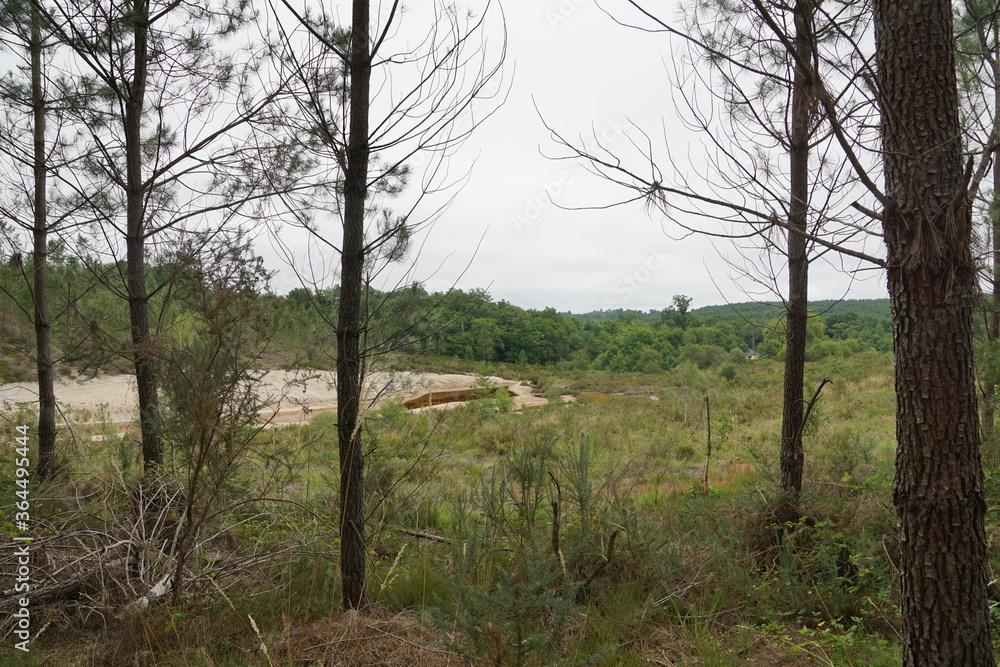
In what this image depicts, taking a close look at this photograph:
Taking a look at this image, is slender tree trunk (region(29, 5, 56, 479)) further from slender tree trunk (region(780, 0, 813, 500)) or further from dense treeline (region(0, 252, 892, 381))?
slender tree trunk (region(780, 0, 813, 500))

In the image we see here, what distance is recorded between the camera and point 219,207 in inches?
180

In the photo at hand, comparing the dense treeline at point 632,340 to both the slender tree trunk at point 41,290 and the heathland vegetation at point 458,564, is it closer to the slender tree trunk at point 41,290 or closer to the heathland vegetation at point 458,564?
the slender tree trunk at point 41,290

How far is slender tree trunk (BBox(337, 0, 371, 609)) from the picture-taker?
2.71 meters

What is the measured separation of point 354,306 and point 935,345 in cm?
240

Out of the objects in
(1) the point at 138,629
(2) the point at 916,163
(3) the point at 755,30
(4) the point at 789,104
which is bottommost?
(1) the point at 138,629

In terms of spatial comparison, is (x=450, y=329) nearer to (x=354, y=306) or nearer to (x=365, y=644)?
(x=354, y=306)

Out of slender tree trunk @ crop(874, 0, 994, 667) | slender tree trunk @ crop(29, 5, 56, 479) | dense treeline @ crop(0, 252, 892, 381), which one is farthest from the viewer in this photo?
slender tree trunk @ crop(29, 5, 56, 479)

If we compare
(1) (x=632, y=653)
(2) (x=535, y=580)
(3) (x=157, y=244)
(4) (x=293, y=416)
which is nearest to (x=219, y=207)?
(3) (x=157, y=244)

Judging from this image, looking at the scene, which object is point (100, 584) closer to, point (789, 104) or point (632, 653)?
point (632, 653)

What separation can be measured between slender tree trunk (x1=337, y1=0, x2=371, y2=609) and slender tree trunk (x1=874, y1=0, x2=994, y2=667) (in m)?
2.23

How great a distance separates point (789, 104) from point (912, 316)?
2.74 meters

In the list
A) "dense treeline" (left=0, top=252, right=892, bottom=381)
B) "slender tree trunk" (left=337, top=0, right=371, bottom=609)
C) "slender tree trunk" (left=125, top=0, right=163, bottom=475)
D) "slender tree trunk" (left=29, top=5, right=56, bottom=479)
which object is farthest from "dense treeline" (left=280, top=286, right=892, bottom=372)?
"slender tree trunk" (left=337, top=0, right=371, bottom=609)

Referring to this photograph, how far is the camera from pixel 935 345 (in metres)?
1.90

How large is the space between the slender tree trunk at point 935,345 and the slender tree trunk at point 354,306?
2.23 meters
